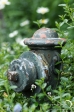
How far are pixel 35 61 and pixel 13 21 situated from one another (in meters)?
5.15

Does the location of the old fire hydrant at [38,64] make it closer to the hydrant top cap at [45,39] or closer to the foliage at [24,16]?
the hydrant top cap at [45,39]

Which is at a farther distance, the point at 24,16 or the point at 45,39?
the point at 24,16

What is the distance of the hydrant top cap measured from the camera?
2.14 m

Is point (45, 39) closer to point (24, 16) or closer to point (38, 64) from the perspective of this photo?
point (38, 64)

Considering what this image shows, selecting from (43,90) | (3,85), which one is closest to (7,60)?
(3,85)

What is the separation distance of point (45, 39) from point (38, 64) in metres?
0.14

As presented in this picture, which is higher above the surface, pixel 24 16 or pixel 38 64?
pixel 24 16

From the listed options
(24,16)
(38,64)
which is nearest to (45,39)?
(38,64)

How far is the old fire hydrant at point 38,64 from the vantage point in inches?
82.3

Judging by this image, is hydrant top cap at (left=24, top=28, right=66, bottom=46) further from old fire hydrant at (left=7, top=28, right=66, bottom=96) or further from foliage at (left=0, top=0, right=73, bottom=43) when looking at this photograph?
foliage at (left=0, top=0, right=73, bottom=43)

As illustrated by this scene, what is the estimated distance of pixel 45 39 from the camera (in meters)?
2.16

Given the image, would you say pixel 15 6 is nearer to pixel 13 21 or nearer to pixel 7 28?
pixel 13 21

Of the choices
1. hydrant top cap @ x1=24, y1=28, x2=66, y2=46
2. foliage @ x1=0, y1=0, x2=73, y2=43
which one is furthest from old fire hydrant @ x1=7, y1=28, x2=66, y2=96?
foliage @ x1=0, y1=0, x2=73, y2=43

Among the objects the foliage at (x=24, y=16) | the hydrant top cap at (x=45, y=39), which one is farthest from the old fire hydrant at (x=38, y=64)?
the foliage at (x=24, y=16)
